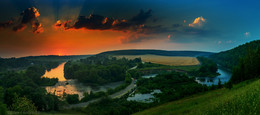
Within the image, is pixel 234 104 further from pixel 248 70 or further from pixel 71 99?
pixel 71 99

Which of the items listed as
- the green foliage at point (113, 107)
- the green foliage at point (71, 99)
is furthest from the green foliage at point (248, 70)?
the green foliage at point (71, 99)

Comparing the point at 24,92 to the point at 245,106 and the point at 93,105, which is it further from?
the point at 245,106

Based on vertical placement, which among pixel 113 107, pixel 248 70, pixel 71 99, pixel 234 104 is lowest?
pixel 71 99

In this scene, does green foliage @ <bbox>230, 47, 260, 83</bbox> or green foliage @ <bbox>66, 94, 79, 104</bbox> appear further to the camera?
green foliage @ <bbox>66, 94, 79, 104</bbox>

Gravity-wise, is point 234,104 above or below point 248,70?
above

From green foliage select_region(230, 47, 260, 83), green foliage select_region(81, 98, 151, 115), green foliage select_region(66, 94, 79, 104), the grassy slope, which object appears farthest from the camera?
green foliage select_region(66, 94, 79, 104)

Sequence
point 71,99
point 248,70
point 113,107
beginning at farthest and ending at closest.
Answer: point 71,99 → point 248,70 → point 113,107

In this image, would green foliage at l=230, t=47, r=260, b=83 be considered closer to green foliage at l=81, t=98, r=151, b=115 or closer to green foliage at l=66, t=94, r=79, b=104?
green foliage at l=81, t=98, r=151, b=115

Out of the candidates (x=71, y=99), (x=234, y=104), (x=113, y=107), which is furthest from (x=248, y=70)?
(x=71, y=99)

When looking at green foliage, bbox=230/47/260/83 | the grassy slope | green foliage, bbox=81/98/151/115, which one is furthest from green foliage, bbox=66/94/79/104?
green foliage, bbox=230/47/260/83

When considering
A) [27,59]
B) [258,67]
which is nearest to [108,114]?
[258,67]

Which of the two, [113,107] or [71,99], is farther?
[71,99]
